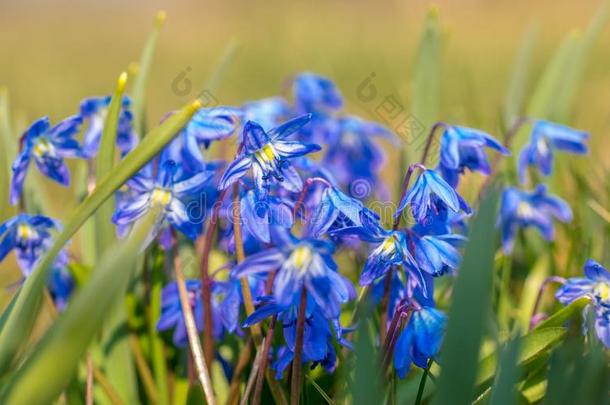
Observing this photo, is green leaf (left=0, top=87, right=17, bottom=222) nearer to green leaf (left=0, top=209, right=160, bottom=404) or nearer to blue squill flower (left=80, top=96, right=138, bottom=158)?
blue squill flower (left=80, top=96, right=138, bottom=158)

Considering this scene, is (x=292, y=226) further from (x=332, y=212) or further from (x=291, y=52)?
(x=291, y=52)

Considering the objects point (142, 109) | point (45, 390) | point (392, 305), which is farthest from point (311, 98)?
point (45, 390)

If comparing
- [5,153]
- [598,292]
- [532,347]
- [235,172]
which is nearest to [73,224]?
[235,172]

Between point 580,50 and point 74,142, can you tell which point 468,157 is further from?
point 580,50

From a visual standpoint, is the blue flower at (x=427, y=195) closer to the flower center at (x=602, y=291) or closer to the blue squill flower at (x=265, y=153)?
the blue squill flower at (x=265, y=153)

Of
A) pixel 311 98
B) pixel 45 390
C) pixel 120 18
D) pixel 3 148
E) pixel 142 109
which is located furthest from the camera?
pixel 120 18
